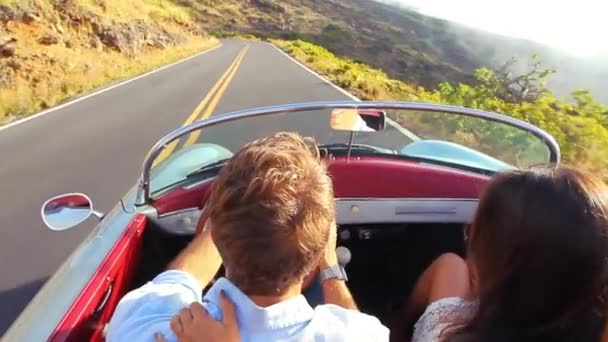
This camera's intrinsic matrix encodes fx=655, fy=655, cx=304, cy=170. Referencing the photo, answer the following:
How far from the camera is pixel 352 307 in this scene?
6.78 ft

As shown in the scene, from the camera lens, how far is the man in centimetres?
144

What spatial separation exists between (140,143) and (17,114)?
463 centimetres

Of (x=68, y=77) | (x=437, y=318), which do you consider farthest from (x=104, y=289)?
(x=68, y=77)

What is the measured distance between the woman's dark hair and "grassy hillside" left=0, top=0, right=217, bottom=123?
1359 cm

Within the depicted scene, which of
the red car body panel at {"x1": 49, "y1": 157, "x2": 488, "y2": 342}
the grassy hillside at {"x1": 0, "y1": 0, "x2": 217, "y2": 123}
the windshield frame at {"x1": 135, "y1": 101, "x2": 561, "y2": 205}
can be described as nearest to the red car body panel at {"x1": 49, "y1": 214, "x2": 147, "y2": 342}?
the red car body panel at {"x1": 49, "y1": 157, "x2": 488, "y2": 342}

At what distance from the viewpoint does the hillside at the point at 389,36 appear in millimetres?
55750

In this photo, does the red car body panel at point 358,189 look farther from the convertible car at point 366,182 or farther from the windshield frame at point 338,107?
the windshield frame at point 338,107

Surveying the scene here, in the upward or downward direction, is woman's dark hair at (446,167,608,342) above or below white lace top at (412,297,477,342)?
above

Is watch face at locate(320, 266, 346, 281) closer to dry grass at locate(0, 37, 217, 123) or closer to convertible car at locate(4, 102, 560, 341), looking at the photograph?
convertible car at locate(4, 102, 560, 341)

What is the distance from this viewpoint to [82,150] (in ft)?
33.4

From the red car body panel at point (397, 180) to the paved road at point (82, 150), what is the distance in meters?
2.76

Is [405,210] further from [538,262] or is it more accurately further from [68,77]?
[68,77]

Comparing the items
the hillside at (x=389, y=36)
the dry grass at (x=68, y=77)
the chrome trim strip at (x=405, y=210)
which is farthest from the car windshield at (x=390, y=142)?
the hillside at (x=389, y=36)

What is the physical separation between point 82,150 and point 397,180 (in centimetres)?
812
